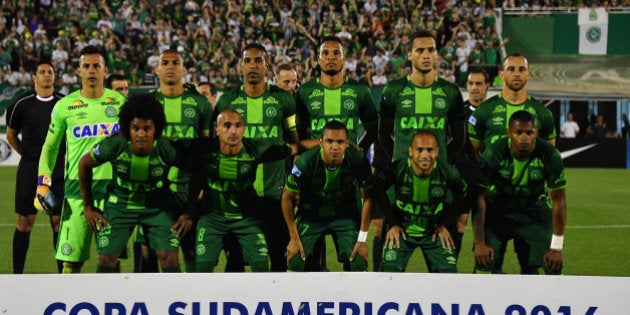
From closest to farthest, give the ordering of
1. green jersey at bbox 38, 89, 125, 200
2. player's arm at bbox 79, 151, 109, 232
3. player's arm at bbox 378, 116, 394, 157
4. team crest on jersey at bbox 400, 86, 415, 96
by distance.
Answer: player's arm at bbox 79, 151, 109, 232 → green jersey at bbox 38, 89, 125, 200 → team crest on jersey at bbox 400, 86, 415, 96 → player's arm at bbox 378, 116, 394, 157

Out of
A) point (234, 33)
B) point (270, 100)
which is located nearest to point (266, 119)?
point (270, 100)

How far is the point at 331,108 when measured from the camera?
7.96 m

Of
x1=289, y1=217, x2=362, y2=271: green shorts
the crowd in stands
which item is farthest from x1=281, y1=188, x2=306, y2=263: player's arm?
the crowd in stands

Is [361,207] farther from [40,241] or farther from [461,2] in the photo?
[461,2]

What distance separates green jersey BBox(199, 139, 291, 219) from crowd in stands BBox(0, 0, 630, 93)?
57.6ft

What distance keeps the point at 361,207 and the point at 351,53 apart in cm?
1940

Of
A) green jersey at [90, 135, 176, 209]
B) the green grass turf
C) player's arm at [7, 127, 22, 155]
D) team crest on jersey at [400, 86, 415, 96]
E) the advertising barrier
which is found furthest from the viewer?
the green grass turf

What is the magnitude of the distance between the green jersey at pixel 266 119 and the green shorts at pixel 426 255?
3.99 ft

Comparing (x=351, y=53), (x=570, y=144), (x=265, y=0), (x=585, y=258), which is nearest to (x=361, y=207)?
(x=585, y=258)

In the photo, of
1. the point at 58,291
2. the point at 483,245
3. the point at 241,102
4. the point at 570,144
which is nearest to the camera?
the point at 58,291

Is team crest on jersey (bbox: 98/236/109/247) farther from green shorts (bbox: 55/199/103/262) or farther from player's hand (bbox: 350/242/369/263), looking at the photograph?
player's hand (bbox: 350/242/369/263)

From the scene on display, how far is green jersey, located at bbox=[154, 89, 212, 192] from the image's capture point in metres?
7.70

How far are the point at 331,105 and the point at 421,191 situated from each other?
123 cm

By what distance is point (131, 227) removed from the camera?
700 centimetres
